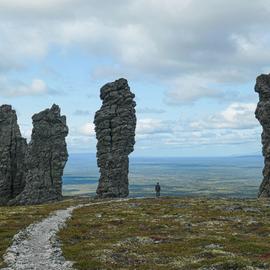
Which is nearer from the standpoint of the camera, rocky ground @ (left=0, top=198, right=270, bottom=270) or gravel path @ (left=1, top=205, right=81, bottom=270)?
gravel path @ (left=1, top=205, right=81, bottom=270)

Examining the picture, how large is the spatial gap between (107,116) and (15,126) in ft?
98.5

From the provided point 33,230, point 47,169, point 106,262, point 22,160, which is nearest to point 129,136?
point 47,169

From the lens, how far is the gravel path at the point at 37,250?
3825 centimetres

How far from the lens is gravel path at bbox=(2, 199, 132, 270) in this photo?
1506 inches

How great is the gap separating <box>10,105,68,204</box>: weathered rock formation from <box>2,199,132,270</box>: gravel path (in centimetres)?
5999

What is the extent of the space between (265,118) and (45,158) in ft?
191

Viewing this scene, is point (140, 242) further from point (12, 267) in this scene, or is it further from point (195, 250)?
point (12, 267)

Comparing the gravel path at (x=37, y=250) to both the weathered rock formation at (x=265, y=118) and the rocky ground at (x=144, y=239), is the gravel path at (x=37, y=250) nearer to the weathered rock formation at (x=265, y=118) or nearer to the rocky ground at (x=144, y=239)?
the rocky ground at (x=144, y=239)

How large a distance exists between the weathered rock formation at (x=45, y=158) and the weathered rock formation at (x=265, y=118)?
52525mm

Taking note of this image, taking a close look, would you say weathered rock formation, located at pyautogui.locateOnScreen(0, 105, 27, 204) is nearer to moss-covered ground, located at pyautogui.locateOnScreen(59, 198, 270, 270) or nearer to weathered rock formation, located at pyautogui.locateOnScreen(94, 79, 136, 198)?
weathered rock formation, located at pyautogui.locateOnScreen(94, 79, 136, 198)

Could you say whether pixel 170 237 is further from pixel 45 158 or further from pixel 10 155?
pixel 10 155

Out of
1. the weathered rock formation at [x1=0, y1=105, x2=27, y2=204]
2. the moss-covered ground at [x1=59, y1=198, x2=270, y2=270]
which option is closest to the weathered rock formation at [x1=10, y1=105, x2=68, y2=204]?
the weathered rock formation at [x1=0, y1=105, x2=27, y2=204]

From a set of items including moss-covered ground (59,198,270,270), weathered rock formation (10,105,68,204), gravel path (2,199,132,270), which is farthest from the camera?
weathered rock formation (10,105,68,204)

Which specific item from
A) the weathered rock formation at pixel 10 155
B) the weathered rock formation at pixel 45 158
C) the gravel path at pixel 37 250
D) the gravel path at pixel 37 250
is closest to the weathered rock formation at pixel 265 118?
the weathered rock formation at pixel 45 158
